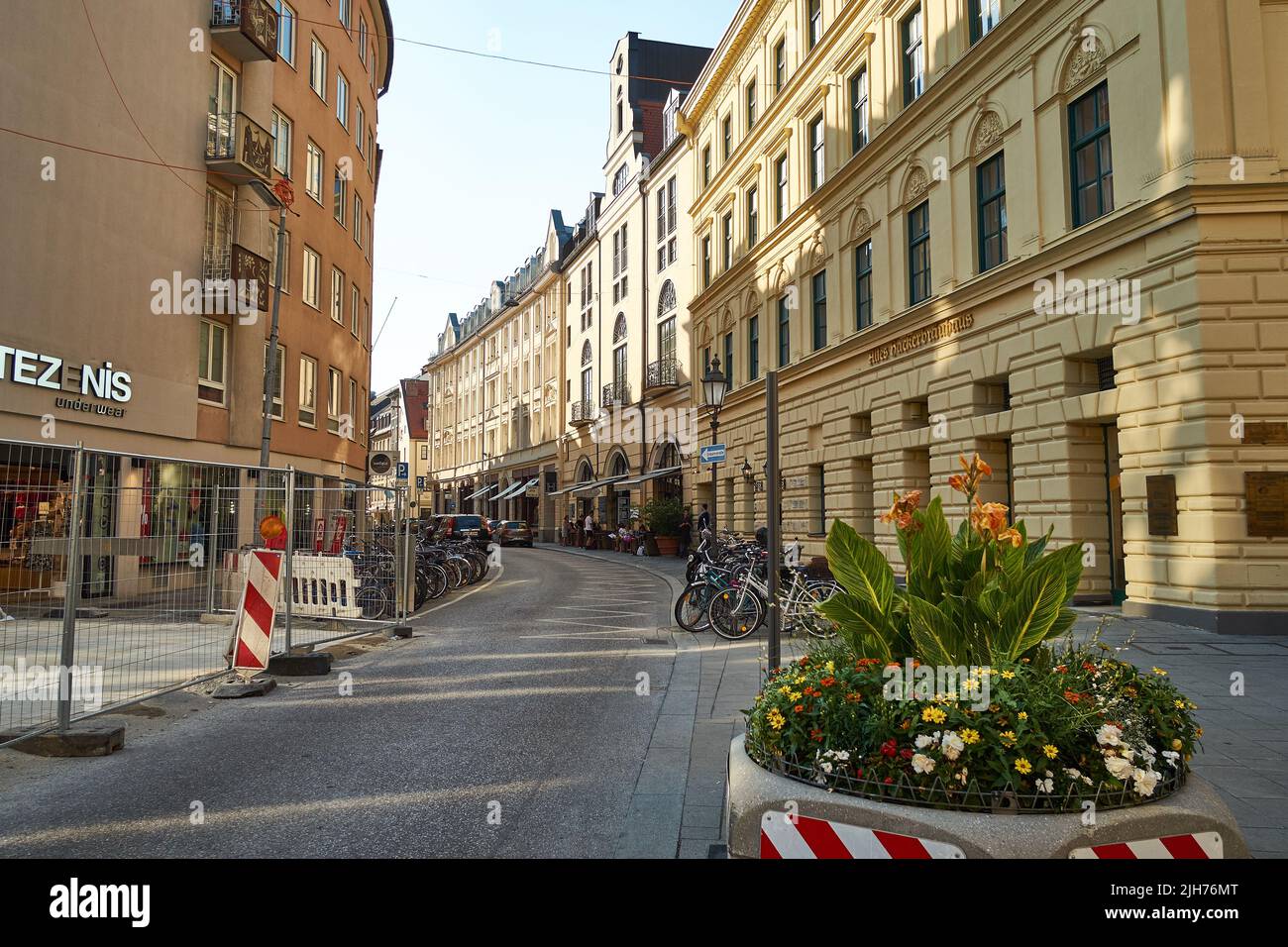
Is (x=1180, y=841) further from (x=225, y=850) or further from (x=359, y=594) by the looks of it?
(x=359, y=594)

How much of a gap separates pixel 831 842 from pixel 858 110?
22.0 meters

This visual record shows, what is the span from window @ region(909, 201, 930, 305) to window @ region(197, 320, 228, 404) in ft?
50.0

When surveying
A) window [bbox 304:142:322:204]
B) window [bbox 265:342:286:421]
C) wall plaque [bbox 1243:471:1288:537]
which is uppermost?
window [bbox 304:142:322:204]

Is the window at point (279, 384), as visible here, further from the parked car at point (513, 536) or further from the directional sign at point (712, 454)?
the parked car at point (513, 536)

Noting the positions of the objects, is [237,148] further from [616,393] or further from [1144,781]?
[616,393]

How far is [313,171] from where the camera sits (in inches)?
991

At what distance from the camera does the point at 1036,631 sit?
3.25m

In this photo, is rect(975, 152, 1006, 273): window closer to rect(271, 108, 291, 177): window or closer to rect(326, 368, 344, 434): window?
rect(271, 108, 291, 177): window

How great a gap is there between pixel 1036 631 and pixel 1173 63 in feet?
38.7

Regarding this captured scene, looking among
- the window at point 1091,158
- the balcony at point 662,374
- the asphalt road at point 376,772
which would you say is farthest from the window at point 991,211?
the balcony at point 662,374

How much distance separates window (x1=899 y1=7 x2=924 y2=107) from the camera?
61.7 ft

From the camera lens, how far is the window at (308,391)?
24.3 metres

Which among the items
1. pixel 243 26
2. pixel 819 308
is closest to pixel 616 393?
pixel 819 308

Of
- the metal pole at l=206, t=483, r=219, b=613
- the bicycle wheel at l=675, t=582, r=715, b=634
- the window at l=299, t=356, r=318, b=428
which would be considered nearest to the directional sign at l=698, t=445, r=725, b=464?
the bicycle wheel at l=675, t=582, r=715, b=634
